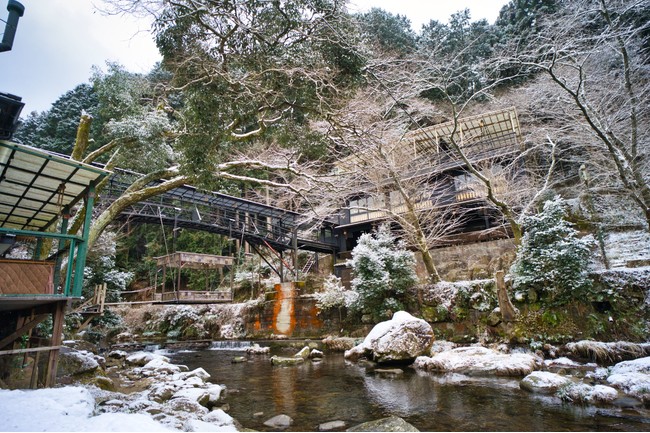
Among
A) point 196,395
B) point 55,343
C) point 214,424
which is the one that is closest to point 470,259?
point 196,395

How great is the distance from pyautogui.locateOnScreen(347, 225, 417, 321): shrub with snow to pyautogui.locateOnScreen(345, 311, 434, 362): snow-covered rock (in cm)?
264

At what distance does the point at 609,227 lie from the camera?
44.7 feet

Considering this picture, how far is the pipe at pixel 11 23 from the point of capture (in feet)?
14.8

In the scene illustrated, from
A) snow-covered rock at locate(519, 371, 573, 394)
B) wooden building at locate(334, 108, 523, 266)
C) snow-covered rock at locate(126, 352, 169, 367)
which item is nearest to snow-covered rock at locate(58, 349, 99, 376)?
snow-covered rock at locate(126, 352, 169, 367)

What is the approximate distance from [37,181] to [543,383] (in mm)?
9511

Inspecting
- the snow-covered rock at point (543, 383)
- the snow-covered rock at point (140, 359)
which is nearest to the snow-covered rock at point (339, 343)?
the snow-covered rock at point (140, 359)

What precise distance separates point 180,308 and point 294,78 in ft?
56.1

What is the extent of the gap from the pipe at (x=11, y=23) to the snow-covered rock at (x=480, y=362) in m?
9.61

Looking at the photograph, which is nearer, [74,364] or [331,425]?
[331,425]

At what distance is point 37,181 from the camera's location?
5906mm

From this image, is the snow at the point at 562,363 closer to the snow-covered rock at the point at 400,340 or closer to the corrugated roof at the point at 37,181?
the snow-covered rock at the point at 400,340

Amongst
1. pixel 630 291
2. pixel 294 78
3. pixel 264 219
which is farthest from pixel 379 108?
pixel 264 219

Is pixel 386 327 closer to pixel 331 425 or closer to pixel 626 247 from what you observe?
pixel 331 425

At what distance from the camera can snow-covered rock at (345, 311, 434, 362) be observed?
344 inches
